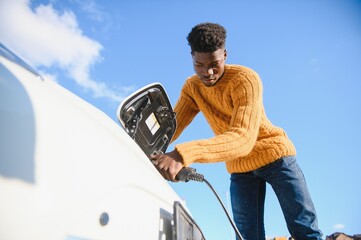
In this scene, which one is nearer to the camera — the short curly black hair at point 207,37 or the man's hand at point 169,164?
the man's hand at point 169,164

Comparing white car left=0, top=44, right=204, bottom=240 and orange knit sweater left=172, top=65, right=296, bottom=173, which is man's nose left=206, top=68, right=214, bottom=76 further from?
white car left=0, top=44, right=204, bottom=240

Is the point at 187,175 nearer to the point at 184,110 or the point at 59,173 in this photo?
the point at 59,173

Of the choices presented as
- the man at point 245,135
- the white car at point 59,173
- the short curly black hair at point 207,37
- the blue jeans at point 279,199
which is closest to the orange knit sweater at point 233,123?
the man at point 245,135

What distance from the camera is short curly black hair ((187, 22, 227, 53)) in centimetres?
206

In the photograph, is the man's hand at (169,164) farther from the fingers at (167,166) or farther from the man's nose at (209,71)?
the man's nose at (209,71)

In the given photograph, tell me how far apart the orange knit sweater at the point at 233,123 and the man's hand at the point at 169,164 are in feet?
0.10

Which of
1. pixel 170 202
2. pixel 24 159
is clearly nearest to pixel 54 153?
pixel 24 159

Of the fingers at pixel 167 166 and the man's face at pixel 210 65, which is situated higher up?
the man's face at pixel 210 65

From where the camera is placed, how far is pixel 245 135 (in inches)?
62.4

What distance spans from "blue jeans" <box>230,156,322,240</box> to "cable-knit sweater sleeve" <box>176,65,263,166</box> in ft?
1.63

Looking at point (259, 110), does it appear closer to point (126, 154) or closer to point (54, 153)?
point (126, 154)

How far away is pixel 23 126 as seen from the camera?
0.58m

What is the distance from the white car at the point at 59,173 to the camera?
540 mm

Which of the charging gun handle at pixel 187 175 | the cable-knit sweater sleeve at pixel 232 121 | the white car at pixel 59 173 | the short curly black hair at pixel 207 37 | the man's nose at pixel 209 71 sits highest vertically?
the short curly black hair at pixel 207 37
